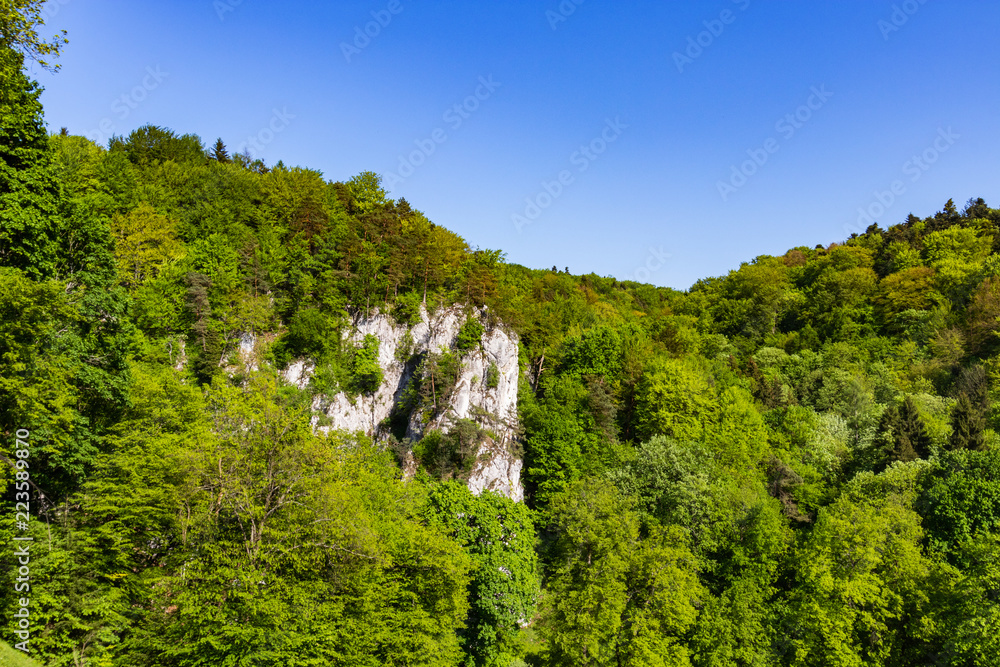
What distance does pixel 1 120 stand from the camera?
17.2 m

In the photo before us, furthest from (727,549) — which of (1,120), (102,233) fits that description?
(1,120)

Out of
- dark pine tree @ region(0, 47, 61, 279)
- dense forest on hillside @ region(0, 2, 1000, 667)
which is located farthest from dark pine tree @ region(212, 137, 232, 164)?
dark pine tree @ region(0, 47, 61, 279)

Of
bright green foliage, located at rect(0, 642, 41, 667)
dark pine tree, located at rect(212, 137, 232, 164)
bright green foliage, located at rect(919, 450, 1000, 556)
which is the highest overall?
dark pine tree, located at rect(212, 137, 232, 164)

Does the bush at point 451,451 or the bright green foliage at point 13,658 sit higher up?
the bush at point 451,451

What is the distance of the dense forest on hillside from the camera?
15.6 metres

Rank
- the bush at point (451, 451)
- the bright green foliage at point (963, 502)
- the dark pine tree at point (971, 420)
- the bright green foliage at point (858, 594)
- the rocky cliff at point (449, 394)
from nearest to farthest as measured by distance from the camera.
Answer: the bright green foliage at point (858, 594)
the bright green foliage at point (963, 502)
the dark pine tree at point (971, 420)
the bush at point (451, 451)
the rocky cliff at point (449, 394)

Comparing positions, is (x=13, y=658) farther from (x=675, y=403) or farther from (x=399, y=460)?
(x=675, y=403)

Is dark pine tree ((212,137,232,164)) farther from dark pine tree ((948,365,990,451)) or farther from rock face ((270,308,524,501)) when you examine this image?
dark pine tree ((948,365,990,451))

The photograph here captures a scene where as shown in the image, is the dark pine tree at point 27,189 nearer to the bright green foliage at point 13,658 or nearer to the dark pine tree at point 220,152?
the bright green foliage at point 13,658

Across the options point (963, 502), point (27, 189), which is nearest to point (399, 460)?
point (27, 189)

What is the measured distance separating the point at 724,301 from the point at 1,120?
258 feet

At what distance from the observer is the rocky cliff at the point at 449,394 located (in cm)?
3884

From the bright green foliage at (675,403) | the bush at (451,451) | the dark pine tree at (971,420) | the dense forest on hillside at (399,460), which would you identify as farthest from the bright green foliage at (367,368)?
the dark pine tree at (971,420)

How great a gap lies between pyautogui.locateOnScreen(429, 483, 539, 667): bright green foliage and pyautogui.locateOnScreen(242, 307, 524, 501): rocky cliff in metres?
9.78
